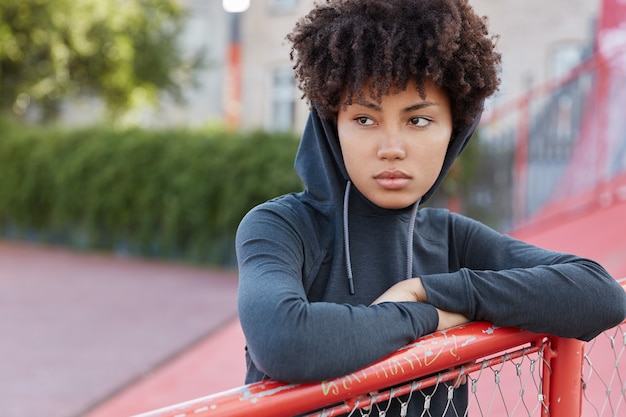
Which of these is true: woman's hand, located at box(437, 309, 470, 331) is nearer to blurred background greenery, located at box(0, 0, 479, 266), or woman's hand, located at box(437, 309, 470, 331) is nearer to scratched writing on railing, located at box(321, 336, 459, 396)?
scratched writing on railing, located at box(321, 336, 459, 396)

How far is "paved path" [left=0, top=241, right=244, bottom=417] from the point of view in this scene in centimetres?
441

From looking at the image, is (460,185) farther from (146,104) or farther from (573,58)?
(146,104)

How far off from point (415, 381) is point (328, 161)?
21.8 inches

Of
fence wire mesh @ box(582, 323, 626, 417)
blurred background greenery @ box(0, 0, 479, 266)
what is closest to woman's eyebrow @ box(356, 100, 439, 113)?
fence wire mesh @ box(582, 323, 626, 417)

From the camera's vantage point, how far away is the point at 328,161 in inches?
62.9

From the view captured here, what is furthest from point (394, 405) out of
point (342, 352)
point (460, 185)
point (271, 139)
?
point (271, 139)

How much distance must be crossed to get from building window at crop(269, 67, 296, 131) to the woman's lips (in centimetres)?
1599

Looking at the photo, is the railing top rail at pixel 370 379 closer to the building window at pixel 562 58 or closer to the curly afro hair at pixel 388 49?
the curly afro hair at pixel 388 49

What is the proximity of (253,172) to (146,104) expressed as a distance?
7.63 meters

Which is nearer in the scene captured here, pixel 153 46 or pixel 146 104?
pixel 153 46

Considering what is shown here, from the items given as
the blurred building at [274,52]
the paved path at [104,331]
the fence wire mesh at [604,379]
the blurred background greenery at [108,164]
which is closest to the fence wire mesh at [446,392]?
the fence wire mesh at [604,379]

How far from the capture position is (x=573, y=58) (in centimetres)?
1416

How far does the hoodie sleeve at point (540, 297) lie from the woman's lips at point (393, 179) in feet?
0.71

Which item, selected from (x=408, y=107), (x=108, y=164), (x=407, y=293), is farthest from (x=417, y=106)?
(x=108, y=164)
